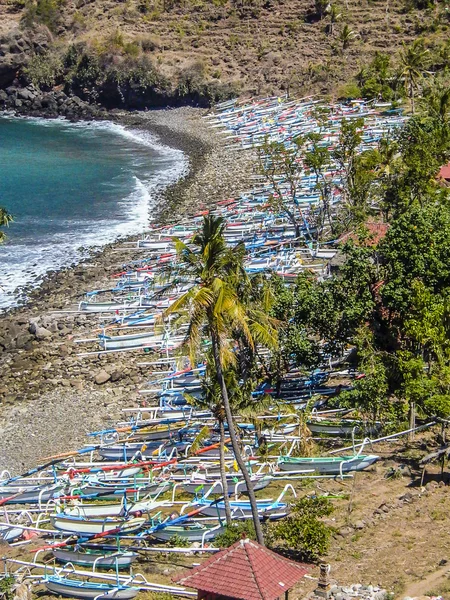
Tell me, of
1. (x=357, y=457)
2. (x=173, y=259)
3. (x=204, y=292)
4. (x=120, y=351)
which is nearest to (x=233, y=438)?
(x=204, y=292)

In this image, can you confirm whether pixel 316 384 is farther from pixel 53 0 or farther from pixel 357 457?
pixel 53 0

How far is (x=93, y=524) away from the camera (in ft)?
70.9

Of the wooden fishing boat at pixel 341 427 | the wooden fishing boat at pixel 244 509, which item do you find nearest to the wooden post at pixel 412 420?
the wooden fishing boat at pixel 341 427

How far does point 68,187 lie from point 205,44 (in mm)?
39319

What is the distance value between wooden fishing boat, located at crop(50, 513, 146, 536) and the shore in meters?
5.32

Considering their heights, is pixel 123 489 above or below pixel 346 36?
below

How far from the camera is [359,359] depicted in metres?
27.2

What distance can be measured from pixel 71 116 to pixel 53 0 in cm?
2389

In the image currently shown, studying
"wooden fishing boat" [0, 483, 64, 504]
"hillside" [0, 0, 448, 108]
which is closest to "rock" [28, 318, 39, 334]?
"wooden fishing boat" [0, 483, 64, 504]

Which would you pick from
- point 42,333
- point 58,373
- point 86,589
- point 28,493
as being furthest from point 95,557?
point 42,333

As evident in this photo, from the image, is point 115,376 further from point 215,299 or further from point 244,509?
point 215,299

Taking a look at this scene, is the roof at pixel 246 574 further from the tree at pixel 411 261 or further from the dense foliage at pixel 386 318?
the tree at pixel 411 261

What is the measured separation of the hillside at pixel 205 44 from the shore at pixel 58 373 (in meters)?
A: 40.1

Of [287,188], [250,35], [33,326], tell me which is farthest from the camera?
[250,35]
